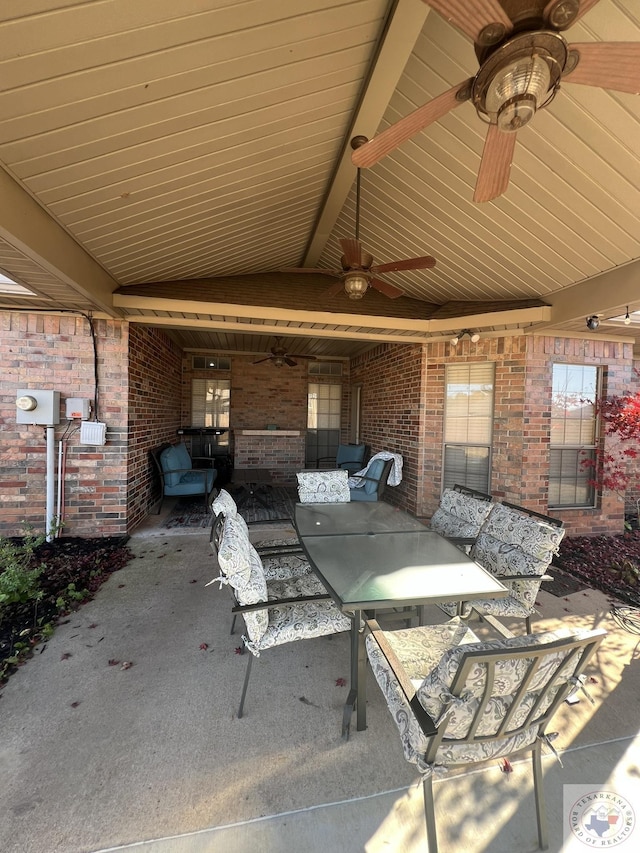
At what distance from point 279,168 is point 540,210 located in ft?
6.36

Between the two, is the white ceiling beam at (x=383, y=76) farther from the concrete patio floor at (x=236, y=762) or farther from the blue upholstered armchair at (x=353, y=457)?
the blue upholstered armchair at (x=353, y=457)

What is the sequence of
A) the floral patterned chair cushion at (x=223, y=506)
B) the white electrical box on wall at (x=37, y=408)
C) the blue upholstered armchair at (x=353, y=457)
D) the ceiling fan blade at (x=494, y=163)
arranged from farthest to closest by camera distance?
the blue upholstered armchair at (x=353, y=457) → the white electrical box on wall at (x=37, y=408) → the floral patterned chair cushion at (x=223, y=506) → the ceiling fan blade at (x=494, y=163)

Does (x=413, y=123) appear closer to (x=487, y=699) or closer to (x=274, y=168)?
(x=274, y=168)

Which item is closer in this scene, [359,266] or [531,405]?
[359,266]

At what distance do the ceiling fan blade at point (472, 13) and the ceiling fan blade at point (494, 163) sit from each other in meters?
0.31

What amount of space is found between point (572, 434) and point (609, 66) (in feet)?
13.8

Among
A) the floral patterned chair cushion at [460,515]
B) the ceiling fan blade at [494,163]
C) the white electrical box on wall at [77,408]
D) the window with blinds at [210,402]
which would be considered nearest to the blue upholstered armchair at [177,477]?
the white electrical box on wall at [77,408]

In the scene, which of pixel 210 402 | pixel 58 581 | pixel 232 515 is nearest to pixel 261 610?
pixel 232 515

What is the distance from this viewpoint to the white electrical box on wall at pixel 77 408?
371cm

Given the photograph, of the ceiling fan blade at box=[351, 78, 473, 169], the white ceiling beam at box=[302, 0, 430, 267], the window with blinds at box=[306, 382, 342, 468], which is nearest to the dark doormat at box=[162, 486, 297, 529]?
the window with blinds at box=[306, 382, 342, 468]

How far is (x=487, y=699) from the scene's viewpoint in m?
1.03

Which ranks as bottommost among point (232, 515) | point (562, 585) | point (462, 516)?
point (562, 585)

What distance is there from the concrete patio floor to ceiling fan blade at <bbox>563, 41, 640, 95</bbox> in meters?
2.64

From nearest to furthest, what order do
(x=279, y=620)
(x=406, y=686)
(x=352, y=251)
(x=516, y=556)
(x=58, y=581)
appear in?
Answer: (x=406, y=686), (x=279, y=620), (x=516, y=556), (x=352, y=251), (x=58, y=581)
